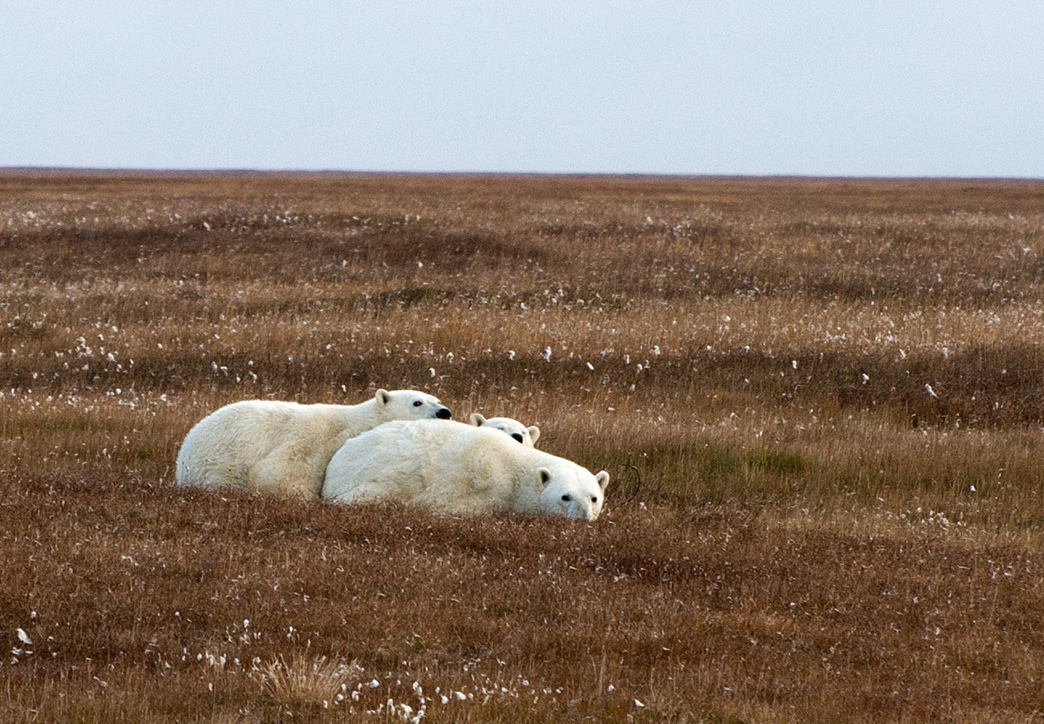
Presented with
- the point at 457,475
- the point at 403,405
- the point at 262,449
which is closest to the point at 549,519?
the point at 457,475

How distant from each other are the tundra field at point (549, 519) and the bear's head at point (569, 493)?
1.72ft

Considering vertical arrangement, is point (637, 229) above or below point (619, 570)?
above

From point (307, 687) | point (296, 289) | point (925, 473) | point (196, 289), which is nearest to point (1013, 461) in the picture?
point (925, 473)

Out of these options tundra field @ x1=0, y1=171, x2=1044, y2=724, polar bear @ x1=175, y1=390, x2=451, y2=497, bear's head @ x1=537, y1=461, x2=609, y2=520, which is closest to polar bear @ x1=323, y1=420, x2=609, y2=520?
bear's head @ x1=537, y1=461, x2=609, y2=520

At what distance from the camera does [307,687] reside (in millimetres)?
5621

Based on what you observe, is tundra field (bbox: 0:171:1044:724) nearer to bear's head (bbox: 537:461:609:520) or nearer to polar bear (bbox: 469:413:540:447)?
bear's head (bbox: 537:461:609:520)

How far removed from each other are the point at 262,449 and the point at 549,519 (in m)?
2.98

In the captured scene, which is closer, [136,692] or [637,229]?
[136,692]

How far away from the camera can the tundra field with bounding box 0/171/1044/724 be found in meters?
6.23

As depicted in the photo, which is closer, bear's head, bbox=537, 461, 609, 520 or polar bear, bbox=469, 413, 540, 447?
bear's head, bbox=537, 461, 609, 520

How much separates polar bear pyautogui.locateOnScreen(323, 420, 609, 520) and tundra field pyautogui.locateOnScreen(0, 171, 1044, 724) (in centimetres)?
76

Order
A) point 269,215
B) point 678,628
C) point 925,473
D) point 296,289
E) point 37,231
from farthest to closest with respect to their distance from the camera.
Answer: point 269,215 → point 37,231 → point 296,289 → point 925,473 → point 678,628

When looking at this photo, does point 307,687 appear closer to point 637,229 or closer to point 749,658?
point 749,658

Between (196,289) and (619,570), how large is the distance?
17878 millimetres
